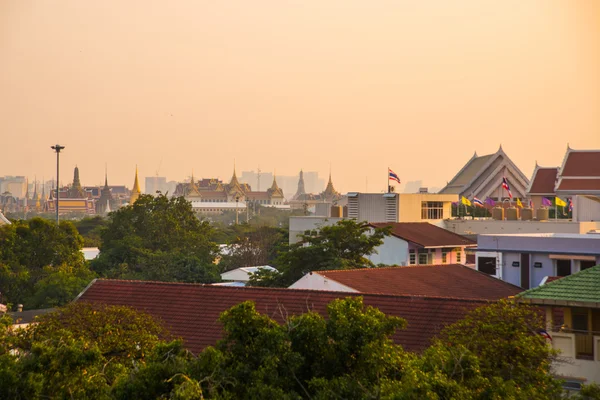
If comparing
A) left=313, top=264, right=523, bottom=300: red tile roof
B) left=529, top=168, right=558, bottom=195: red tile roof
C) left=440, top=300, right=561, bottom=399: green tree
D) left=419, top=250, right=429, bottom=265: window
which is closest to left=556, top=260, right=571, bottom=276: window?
left=313, top=264, right=523, bottom=300: red tile roof

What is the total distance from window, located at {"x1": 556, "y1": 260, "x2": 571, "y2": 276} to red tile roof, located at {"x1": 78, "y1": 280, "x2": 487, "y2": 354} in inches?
385

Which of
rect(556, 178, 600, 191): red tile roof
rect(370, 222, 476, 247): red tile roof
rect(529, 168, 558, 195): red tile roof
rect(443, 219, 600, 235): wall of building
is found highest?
rect(529, 168, 558, 195): red tile roof

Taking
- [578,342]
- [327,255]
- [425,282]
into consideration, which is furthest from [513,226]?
[578,342]

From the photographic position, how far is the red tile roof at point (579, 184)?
43.2 m

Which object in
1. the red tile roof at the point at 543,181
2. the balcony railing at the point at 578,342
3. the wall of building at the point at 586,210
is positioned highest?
the red tile roof at the point at 543,181

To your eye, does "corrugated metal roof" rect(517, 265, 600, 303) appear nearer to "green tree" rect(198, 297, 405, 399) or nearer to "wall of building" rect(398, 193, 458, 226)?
"green tree" rect(198, 297, 405, 399)

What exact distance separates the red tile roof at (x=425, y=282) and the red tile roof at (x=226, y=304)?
3.75 meters

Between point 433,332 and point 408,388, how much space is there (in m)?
8.47

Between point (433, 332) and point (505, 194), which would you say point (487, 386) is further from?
point (505, 194)

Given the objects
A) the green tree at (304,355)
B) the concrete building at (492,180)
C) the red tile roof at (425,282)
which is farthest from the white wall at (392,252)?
the concrete building at (492,180)

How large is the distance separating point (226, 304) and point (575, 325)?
827 centimetres

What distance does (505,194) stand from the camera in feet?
252

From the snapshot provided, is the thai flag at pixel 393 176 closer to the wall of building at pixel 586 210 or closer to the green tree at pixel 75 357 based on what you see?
the wall of building at pixel 586 210

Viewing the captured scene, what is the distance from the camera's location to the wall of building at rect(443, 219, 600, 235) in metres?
43.6
